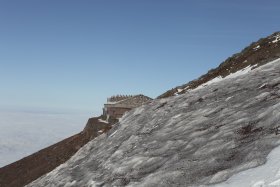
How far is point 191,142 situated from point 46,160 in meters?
32.7

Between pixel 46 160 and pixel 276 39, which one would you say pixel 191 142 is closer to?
pixel 276 39

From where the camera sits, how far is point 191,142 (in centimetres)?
1191

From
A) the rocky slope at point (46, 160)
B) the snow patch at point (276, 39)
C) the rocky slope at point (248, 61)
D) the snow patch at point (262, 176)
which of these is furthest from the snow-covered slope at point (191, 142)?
the rocky slope at point (46, 160)

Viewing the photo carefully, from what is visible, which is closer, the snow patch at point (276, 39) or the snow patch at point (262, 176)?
the snow patch at point (262, 176)

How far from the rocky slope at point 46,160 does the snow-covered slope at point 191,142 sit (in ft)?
59.2

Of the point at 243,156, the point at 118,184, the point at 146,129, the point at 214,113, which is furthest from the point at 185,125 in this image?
the point at 243,156

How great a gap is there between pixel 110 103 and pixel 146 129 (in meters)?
36.6

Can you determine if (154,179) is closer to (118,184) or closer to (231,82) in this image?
(118,184)

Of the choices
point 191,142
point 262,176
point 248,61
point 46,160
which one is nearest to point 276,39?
point 248,61

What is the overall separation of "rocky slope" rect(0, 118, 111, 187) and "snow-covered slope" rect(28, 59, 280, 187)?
59.2 ft

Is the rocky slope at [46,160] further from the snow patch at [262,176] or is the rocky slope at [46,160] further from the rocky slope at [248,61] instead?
the snow patch at [262,176]

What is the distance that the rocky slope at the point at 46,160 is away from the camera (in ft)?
121

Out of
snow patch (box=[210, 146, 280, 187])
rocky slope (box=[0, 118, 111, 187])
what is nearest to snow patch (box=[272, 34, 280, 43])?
rocky slope (box=[0, 118, 111, 187])

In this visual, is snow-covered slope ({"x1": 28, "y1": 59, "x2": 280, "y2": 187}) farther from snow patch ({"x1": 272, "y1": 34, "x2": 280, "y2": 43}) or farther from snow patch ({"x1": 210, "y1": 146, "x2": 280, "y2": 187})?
snow patch ({"x1": 272, "y1": 34, "x2": 280, "y2": 43})
